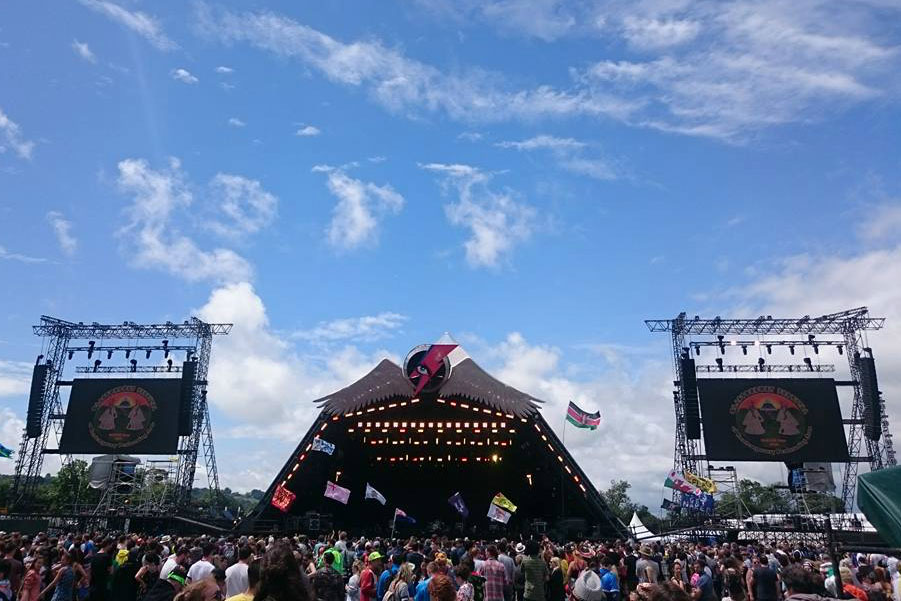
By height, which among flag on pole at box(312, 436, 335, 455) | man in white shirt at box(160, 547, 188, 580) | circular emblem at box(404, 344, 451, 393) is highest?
circular emblem at box(404, 344, 451, 393)

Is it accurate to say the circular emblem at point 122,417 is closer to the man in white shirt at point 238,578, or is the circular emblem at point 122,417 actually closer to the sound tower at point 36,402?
the sound tower at point 36,402

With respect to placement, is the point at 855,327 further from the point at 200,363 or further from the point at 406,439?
the point at 200,363

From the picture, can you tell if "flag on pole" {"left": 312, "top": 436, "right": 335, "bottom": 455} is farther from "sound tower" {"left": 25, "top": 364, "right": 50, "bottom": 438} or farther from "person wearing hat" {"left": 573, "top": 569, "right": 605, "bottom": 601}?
"sound tower" {"left": 25, "top": 364, "right": 50, "bottom": 438}

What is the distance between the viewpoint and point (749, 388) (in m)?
39.6

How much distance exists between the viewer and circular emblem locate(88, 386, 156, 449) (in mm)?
40844

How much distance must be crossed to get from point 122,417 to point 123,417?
65 millimetres

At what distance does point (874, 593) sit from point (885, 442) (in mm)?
39783

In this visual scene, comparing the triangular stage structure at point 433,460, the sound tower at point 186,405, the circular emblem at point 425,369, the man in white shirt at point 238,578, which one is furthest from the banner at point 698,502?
the sound tower at point 186,405

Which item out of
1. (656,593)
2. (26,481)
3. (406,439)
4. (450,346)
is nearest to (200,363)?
(26,481)

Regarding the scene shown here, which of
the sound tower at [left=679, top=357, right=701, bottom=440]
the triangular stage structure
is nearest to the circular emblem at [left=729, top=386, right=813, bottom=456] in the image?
the sound tower at [left=679, top=357, right=701, bottom=440]

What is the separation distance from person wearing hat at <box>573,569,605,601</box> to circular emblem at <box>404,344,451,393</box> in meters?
18.9

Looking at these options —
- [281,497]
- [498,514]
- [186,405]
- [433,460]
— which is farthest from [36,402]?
[498,514]

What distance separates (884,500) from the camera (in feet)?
15.5

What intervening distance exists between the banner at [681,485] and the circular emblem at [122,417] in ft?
104
